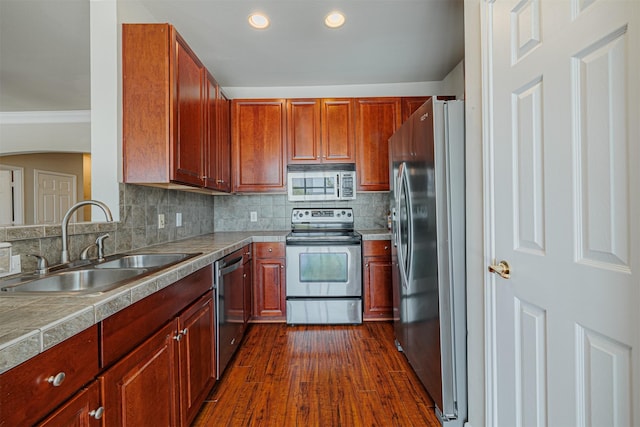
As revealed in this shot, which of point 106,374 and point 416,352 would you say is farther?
point 416,352

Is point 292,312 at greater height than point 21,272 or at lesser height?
lesser

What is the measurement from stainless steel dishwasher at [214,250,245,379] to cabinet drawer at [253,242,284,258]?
44cm

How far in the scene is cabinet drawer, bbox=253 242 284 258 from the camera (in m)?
2.87

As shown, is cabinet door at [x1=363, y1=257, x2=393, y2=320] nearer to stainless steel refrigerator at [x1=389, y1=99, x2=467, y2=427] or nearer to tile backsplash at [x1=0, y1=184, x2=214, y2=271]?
stainless steel refrigerator at [x1=389, y1=99, x2=467, y2=427]

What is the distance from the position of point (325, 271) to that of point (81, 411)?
2164mm

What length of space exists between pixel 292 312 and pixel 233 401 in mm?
1132

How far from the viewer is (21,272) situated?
1.18 m

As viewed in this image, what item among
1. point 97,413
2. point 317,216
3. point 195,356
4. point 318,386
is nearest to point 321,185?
point 317,216

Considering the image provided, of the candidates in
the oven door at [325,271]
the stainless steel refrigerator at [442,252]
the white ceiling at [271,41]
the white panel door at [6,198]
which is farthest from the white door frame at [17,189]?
the stainless steel refrigerator at [442,252]

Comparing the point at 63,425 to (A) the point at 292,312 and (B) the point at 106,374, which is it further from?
(A) the point at 292,312

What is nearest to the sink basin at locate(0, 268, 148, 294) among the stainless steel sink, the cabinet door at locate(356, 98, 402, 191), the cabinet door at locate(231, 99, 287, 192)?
the stainless steel sink

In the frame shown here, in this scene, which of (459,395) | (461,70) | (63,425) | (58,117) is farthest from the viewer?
(58,117)

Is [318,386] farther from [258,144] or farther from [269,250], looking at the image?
[258,144]

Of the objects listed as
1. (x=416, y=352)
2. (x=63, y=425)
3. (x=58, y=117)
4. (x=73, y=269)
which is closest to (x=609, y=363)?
(x=416, y=352)
